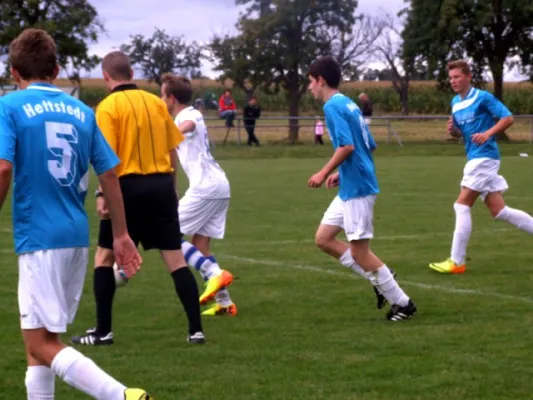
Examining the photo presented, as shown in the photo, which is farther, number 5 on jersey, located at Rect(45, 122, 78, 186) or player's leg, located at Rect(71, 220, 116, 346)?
player's leg, located at Rect(71, 220, 116, 346)

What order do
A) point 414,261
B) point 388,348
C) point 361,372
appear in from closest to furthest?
point 361,372 → point 388,348 → point 414,261

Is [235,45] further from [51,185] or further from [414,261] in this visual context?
[51,185]

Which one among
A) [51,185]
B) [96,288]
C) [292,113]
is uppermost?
[51,185]

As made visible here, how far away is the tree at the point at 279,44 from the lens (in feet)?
174

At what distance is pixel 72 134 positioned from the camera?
5.26 metres

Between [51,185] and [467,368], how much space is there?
2965 millimetres

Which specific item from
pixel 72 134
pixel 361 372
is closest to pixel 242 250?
pixel 361 372

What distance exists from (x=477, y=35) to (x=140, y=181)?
43.2 metres

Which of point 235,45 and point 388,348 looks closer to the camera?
point 388,348

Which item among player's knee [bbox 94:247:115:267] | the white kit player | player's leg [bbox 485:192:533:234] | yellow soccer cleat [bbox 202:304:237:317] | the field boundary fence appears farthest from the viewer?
the field boundary fence

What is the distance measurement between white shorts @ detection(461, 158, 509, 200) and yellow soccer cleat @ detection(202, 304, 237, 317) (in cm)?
326

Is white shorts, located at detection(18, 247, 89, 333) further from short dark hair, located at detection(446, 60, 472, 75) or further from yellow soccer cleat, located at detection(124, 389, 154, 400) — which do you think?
short dark hair, located at detection(446, 60, 472, 75)

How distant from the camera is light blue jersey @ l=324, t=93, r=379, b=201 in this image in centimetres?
838

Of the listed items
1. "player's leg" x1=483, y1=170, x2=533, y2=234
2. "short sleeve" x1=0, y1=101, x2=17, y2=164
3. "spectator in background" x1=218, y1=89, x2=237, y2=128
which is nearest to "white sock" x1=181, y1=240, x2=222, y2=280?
"player's leg" x1=483, y1=170, x2=533, y2=234
